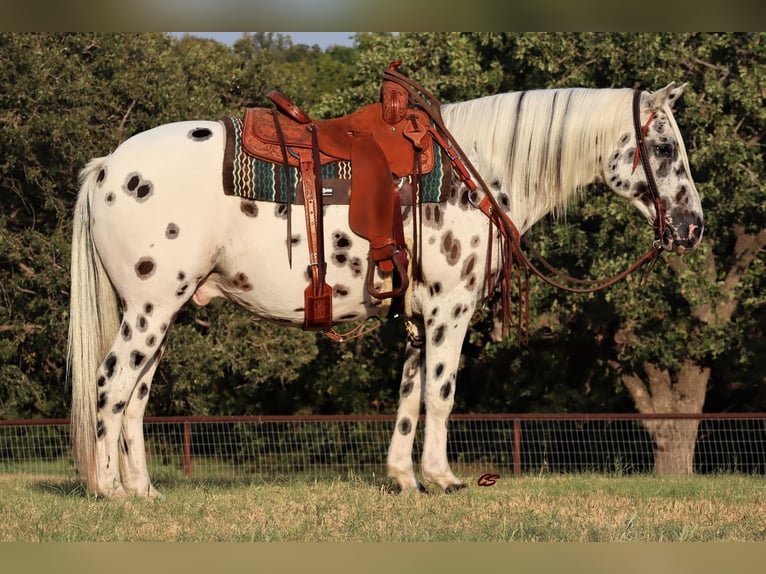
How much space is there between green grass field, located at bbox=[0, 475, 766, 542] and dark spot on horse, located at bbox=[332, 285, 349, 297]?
47.0 inches

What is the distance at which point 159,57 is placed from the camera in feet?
59.5

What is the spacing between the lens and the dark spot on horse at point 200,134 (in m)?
6.23

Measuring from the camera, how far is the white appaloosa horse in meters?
6.14

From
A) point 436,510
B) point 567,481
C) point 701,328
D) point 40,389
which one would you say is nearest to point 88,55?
point 40,389

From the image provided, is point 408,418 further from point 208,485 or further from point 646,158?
point 646,158

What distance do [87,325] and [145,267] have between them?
0.55 m

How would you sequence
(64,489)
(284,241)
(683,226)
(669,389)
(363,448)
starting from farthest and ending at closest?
1. (669,389)
2. (363,448)
3. (64,489)
4. (683,226)
5. (284,241)

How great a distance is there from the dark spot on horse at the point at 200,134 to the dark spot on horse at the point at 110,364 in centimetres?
134

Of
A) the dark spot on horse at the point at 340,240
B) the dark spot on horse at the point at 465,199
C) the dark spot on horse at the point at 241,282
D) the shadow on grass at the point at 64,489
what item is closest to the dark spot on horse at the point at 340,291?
the dark spot on horse at the point at 340,240

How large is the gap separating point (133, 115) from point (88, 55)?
1.26 meters

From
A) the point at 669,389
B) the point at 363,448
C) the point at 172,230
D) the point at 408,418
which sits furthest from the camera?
the point at 669,389

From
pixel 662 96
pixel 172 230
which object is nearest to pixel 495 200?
pixel 662 96

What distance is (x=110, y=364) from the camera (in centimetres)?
619

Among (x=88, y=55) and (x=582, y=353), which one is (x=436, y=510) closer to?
(x=88, y=55)
